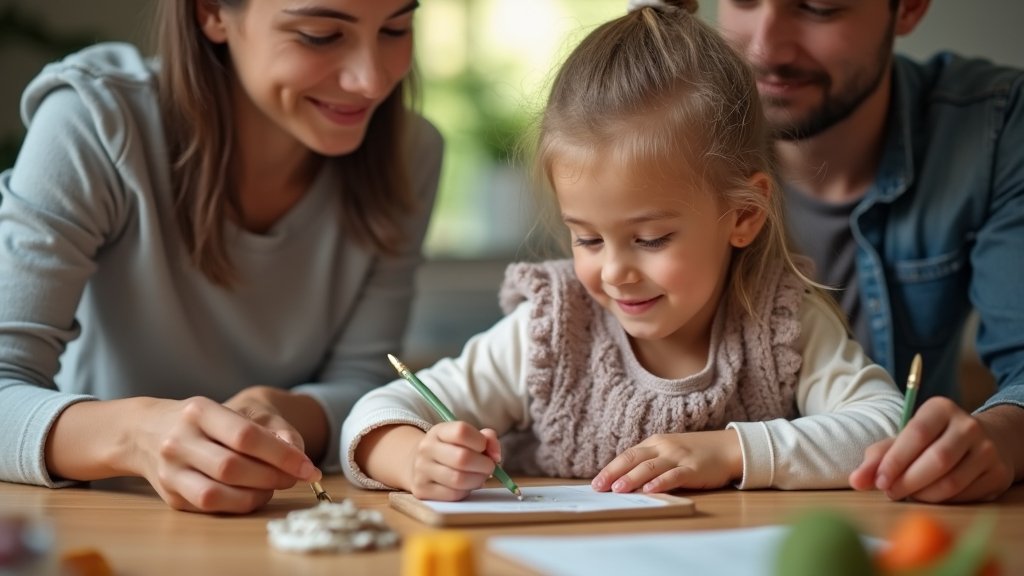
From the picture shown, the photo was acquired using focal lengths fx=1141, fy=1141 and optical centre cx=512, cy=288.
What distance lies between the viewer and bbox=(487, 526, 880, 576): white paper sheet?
806mm

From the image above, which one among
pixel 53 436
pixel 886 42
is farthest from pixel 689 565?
pixel 886 42

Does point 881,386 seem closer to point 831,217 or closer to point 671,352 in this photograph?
point 671,352

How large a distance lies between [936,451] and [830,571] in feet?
1.70

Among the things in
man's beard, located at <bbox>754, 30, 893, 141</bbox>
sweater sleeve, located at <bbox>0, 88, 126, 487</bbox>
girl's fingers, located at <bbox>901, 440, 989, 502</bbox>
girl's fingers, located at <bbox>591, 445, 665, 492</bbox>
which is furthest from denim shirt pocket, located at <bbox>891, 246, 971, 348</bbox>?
sweater sleeve, located at <bbox>0, 88, 126, 487</bbox>

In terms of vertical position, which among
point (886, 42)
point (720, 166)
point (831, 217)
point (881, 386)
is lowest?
point (881, 386)

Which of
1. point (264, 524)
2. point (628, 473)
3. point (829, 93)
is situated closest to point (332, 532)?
point (264, 524)

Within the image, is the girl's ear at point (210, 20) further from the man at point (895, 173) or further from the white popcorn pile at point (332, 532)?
the white popcorn pile at point (332, 532)

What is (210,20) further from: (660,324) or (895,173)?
(895,173)

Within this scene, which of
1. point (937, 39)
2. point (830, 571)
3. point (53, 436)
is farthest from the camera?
point (937, 39)

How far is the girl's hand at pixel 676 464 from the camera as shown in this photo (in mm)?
1179

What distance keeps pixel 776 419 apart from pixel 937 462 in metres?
0.23

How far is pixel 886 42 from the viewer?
1749 millimetres

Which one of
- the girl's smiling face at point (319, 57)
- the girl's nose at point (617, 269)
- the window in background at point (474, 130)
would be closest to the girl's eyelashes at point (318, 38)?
the girl's smiling face at point (319, 57)

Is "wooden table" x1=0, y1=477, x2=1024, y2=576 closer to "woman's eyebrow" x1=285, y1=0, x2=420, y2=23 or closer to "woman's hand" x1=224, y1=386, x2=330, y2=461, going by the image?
"woman's hand" x1=224, y1=386, x2=330, y2=461
